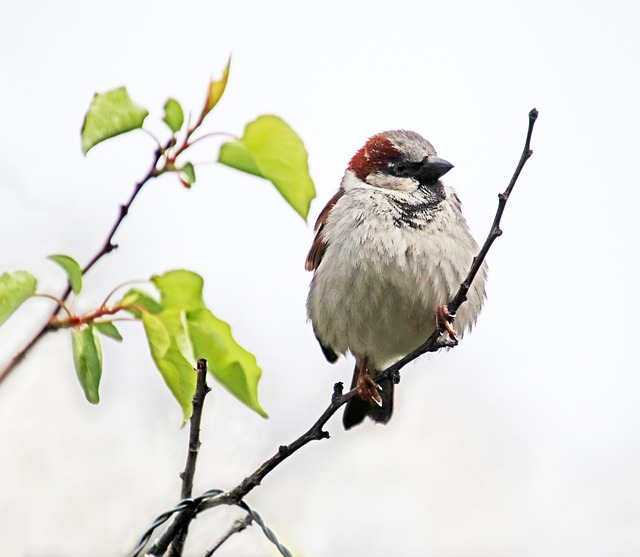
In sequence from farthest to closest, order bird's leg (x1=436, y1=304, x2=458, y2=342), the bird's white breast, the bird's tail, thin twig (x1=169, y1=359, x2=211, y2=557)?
the bird's tail
the bird's white breast
bird's leg (x1=436, y1=304, x2=458, y2=342)
thin twig (x1=169, y1=359, x2=211, y2=557)

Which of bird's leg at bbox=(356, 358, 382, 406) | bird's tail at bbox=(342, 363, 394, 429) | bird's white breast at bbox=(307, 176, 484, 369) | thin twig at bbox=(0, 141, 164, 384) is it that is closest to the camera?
thin twig at bbox=(0, 141, 164, 384)

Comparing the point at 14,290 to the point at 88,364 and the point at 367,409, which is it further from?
the point at 367,409

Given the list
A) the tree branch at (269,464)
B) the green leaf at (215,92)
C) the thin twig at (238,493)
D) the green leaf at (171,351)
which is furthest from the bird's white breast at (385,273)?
the green leaf at (171,351)

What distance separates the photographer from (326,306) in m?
3.04

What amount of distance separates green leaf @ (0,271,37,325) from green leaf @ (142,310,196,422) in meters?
0.16

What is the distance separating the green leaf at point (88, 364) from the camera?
1.16m

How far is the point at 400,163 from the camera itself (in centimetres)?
322

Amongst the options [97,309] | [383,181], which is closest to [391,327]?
[383,181]

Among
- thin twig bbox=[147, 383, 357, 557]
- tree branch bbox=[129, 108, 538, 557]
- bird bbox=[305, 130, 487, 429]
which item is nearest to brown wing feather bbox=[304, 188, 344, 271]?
bird bbox=[305, 130, 487, 429]

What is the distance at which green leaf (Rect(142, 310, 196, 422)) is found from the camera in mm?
1175

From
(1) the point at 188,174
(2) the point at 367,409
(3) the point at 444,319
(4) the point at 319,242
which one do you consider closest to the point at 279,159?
(1) the point at 188,174

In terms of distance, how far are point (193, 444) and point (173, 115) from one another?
0.50 m

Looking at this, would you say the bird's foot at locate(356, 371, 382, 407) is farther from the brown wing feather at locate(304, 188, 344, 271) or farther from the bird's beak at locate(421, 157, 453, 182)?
the bird's beak at locate(421, 157, 453, 182)

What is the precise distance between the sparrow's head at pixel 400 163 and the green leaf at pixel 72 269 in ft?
6.77
